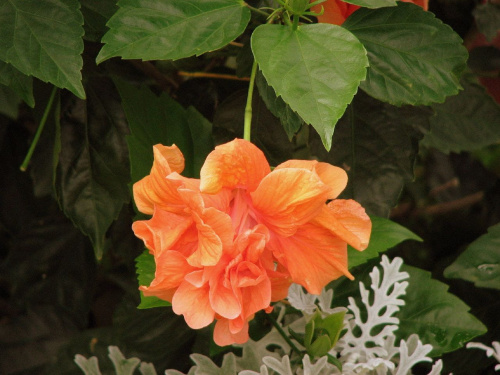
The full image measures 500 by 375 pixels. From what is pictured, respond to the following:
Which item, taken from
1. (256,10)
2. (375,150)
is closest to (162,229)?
(256,10)

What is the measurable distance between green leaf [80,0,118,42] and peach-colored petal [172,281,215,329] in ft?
1.20

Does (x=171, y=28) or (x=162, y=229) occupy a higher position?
(x=171, y=28)

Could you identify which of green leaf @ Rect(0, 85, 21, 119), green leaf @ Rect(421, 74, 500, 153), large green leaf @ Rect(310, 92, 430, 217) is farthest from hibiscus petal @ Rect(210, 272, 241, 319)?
green leaf @ Rect(421, 74, 500, 153)

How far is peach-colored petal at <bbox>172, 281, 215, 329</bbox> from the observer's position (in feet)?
1.64

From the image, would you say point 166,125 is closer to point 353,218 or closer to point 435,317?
point 353,218

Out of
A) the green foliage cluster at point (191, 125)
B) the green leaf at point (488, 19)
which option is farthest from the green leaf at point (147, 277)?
the green leaf at point (488, 19)

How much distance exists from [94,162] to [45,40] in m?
0.25

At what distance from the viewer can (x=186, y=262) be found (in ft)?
1.66

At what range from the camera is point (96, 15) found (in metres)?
0.71

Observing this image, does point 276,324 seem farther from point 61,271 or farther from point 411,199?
point 411,199

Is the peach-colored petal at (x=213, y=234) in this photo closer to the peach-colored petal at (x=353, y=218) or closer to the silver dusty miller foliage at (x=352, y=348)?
the peach-colored petal at (x=353, y=218)

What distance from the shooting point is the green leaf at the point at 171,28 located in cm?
56

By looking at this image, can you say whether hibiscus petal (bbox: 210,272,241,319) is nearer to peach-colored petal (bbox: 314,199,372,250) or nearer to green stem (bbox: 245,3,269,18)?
peach-colored petal (bbox: 314,199,372,250)

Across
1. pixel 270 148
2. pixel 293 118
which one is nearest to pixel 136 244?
pixel 270 148
